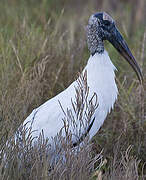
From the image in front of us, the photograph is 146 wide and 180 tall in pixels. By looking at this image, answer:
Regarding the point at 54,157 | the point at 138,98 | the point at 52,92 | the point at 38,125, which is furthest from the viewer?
the point at 52,92

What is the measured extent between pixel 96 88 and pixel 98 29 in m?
0.44

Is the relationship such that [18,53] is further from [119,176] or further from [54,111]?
[119,176]

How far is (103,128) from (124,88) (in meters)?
0.36

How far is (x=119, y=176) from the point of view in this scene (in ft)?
7.63

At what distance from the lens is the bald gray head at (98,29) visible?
10.8 ft

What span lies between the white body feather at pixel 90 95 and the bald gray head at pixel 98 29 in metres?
0.07

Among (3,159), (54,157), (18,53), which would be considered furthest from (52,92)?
(3,159)

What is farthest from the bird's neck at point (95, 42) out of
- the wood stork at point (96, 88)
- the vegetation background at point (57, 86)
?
the vegetation background at point (57, 86)

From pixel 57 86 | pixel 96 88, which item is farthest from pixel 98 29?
pixel 57 86

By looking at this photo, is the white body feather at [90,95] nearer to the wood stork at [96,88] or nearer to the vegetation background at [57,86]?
the wood stork at [96,88]

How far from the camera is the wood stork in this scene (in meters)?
3.00

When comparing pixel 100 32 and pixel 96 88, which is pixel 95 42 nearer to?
pixel 100 32

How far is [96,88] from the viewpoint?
10.3 ft

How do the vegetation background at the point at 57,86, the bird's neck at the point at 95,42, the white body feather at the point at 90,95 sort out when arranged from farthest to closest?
the bird's neck at the point at 95,42, the white body feather at the point at 90,95, the vegetation background at the point at 57,86
